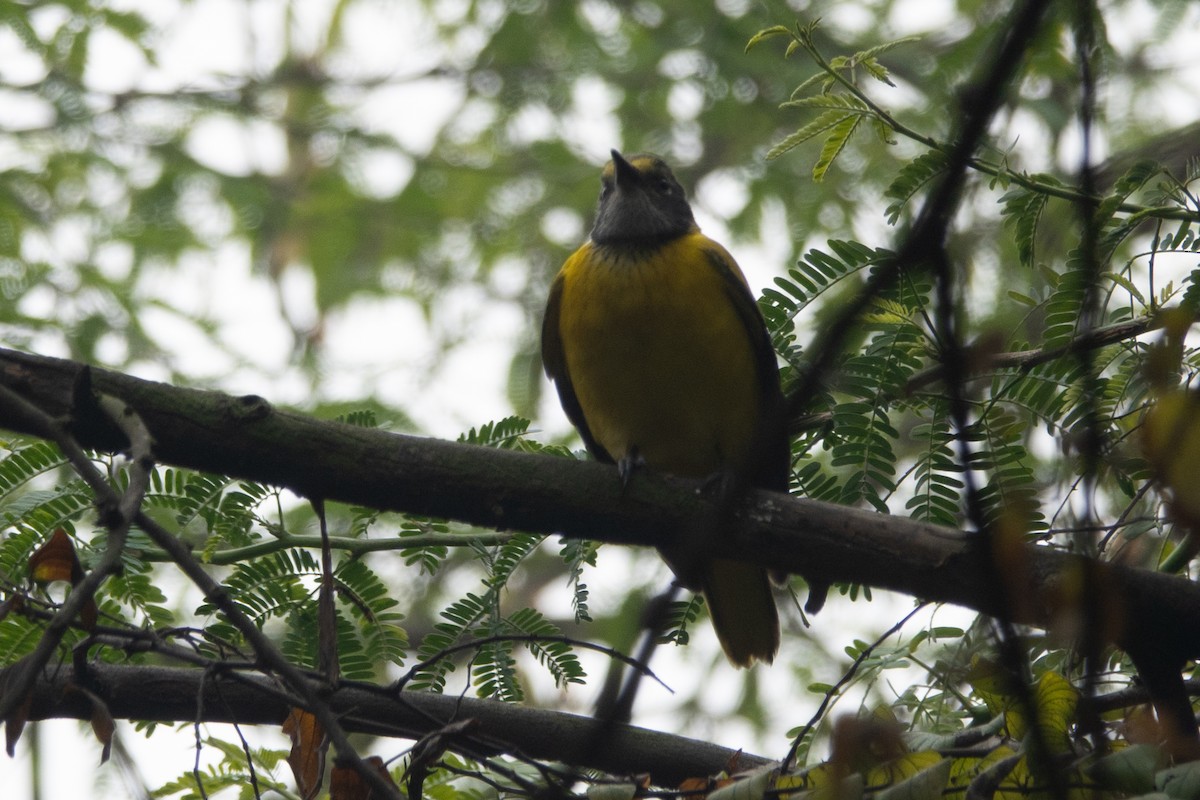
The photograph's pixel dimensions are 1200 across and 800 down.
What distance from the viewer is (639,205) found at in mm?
4953

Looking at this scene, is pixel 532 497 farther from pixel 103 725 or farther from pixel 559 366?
pixel 559 366

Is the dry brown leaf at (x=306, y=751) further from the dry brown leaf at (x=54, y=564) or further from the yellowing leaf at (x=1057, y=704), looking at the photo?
the yellowing leaf at (x=1057, y=704)

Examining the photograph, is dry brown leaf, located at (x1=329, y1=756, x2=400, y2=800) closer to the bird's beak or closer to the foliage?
the foliage

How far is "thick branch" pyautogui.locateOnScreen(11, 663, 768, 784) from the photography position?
9.37 ft

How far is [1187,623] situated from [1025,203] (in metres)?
1.04

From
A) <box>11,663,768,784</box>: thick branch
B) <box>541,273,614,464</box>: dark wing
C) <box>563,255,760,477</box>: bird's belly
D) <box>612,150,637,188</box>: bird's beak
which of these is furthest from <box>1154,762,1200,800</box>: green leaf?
<box>612,150,637,188</box>: bird's beak

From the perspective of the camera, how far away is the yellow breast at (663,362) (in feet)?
13.2

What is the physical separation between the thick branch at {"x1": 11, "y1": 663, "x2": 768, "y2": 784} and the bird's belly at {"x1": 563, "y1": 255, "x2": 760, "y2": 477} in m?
1.13

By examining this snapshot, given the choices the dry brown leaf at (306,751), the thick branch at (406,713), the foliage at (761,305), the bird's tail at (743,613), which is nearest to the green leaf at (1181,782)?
the foliage at (761,305)

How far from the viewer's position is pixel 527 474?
2.84m

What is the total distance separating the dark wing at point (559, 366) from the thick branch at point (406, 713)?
4.82ft

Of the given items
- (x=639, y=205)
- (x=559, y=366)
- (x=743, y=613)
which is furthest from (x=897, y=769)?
(x=639, y=205)

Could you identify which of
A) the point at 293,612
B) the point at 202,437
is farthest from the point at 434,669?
the point at 202,437

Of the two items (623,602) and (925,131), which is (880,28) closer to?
(925,131)
